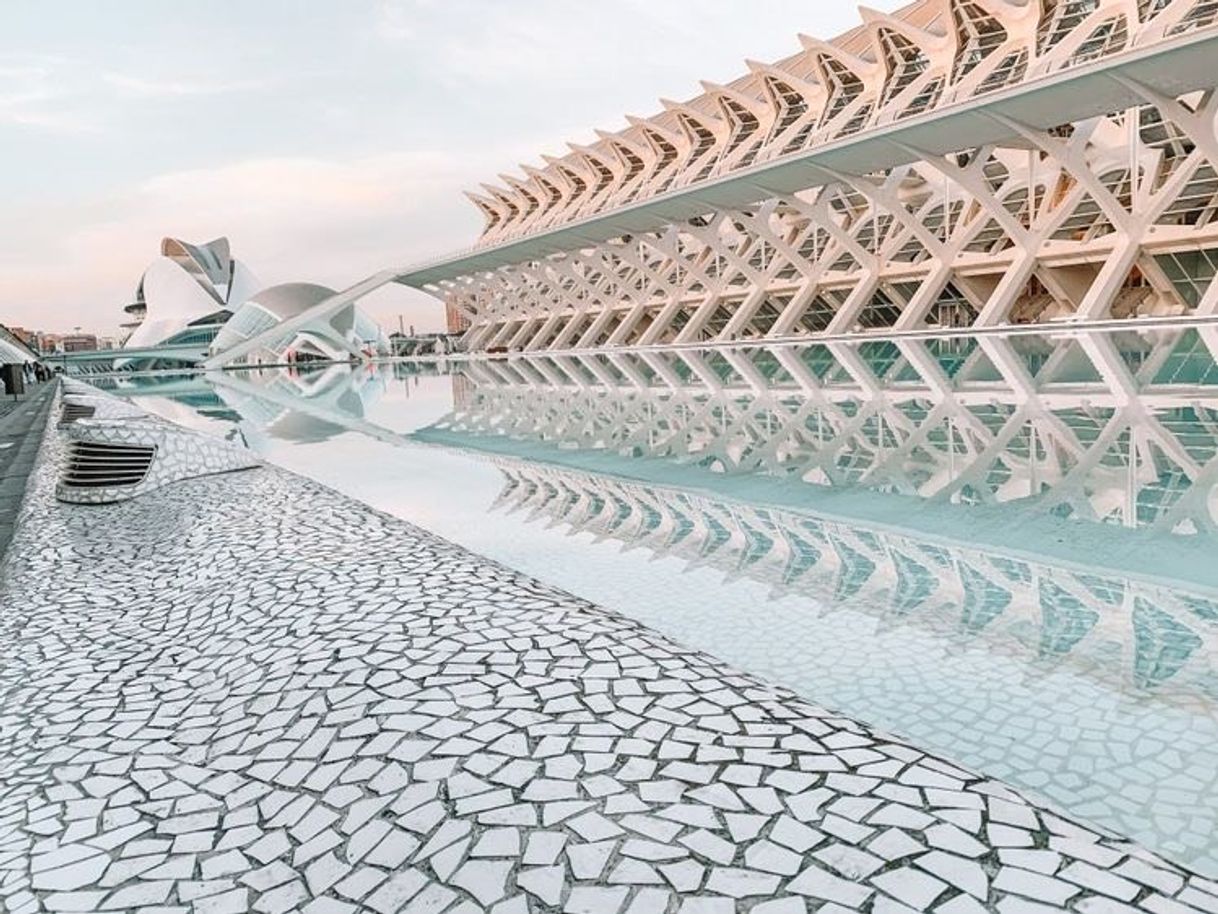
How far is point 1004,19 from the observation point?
74.7 feet

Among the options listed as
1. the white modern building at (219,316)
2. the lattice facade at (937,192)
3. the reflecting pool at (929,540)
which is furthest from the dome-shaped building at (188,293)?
the reflecting pool at (929,540)

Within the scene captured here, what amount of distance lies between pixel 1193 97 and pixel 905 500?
22877mm

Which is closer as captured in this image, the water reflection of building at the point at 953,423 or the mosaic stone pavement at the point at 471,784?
the mosaic stone pavement at the point at 471,784

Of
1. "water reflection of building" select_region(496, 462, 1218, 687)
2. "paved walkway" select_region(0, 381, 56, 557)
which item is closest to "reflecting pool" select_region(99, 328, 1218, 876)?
"water reflection of building" select_region(496, 462, 1218, 687)

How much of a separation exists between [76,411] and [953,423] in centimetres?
961

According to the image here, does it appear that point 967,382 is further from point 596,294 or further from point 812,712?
point 596,294

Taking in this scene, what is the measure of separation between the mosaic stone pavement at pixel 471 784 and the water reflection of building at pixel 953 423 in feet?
10.7

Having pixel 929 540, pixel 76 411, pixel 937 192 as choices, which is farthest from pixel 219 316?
pixel 929 540

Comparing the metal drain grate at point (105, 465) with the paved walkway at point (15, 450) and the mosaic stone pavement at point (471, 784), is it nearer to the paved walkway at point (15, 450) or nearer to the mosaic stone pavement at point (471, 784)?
the paved walkway at point (15, 450)

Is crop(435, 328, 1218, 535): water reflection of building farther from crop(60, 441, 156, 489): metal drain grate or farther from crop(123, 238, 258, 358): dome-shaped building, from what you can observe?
crop(123, 238, 258, 358): dome-shaped building

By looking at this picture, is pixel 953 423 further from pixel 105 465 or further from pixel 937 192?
pixel 937 192

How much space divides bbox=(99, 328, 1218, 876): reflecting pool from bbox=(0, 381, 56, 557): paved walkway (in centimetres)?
222

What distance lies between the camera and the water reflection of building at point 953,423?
18.1 feet

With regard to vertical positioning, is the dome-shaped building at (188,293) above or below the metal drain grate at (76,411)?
above
